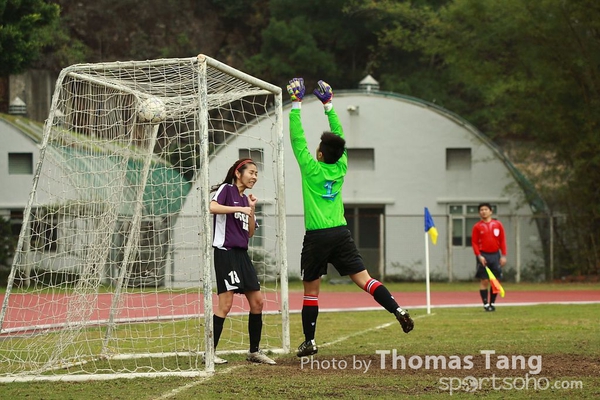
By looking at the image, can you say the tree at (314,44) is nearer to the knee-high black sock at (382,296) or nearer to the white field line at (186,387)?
the knee-high black sock at (382,296)

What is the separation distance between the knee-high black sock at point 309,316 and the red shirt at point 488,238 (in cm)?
799

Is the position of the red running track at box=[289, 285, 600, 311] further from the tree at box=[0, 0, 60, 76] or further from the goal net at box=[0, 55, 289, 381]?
the tree at box=[0, 0, 60, 76]

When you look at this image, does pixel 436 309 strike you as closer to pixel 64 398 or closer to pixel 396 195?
pixel 64 398

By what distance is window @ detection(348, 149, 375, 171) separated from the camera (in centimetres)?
3550

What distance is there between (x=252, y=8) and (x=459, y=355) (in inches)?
2113

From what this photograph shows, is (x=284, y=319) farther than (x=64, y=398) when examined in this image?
Yes

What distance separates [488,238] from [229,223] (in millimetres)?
8681

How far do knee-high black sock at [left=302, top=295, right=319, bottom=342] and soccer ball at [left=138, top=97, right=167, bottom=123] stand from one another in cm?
247

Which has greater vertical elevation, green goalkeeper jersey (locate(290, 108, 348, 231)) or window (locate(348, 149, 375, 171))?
window (locate(348, 149, 375, 171))

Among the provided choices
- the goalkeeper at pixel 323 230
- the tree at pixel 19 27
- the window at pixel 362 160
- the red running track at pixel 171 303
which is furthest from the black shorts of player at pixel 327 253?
the window at pixel 362 160

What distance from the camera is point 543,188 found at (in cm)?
3469

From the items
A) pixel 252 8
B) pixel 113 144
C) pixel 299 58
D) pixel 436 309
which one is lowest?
pixel 436 309

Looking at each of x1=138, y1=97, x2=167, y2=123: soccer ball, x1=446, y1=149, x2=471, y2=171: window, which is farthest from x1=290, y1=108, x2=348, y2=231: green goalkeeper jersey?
x1=446, y1=149, x2=471, y2=171: window

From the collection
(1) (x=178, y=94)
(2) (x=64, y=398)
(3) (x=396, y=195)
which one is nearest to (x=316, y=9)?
(3) (x=396, y=195)
